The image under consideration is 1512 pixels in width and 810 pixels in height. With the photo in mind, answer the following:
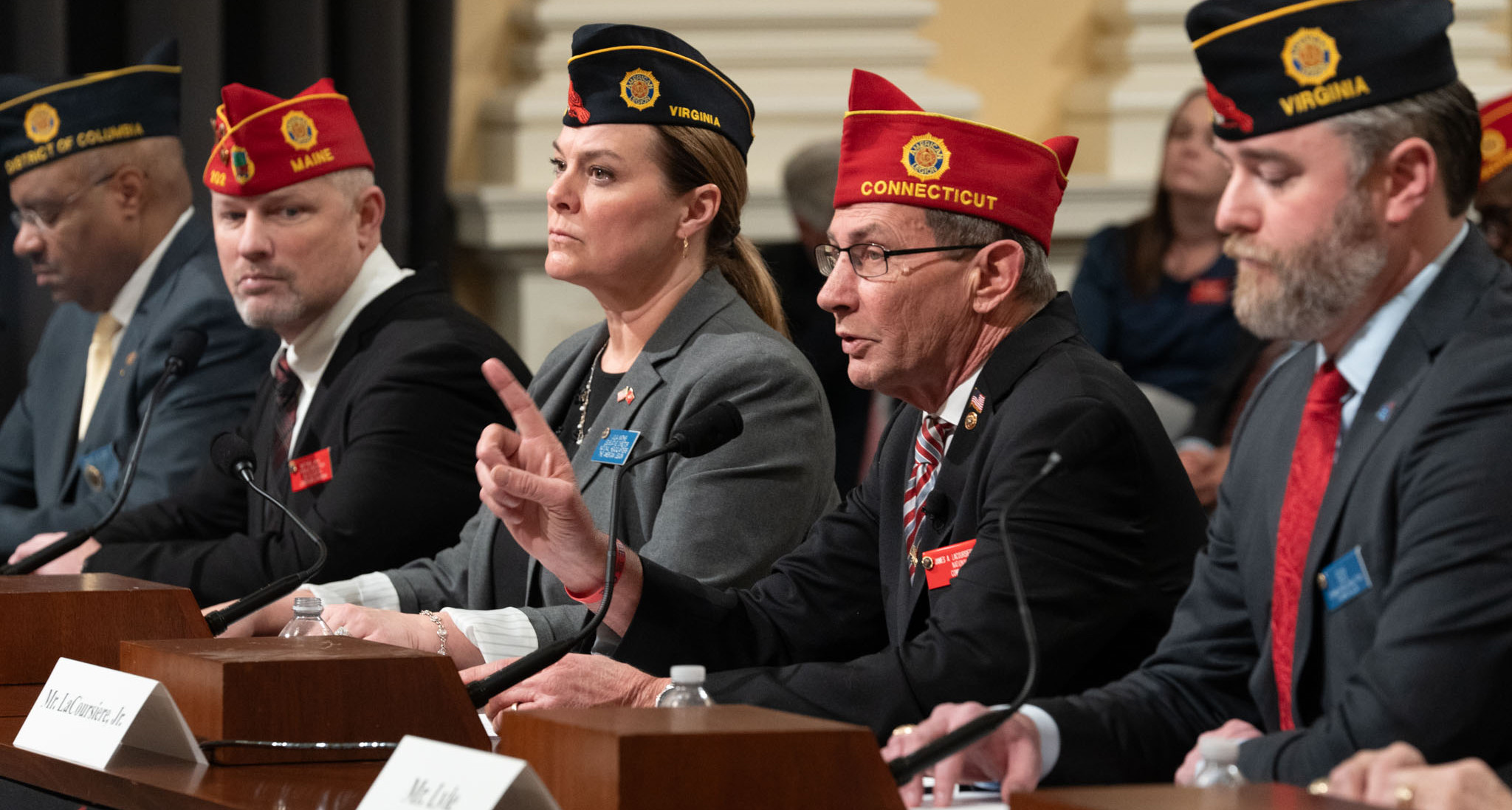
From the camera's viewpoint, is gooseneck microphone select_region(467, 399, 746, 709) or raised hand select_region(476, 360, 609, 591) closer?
gooseneck microphone select_region(467, 399, 746, 709)

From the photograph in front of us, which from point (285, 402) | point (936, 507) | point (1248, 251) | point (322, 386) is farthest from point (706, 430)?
point (285, 402)

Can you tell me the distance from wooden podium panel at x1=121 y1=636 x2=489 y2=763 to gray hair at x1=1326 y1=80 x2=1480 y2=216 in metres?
0.94

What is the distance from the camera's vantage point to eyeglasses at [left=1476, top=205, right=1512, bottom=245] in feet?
11.1

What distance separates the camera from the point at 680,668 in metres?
1.66

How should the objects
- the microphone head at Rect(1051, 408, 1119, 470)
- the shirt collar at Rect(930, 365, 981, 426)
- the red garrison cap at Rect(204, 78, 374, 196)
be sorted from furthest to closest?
the red garrison cap at Rect(204, 78, 374, 196)
the shirt collar at Rect(930, 365, 981, 426)
the microphone head at Rect(1051, 408, 1119, 470)

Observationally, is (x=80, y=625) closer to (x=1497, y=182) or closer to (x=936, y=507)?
(x=936, y=507)

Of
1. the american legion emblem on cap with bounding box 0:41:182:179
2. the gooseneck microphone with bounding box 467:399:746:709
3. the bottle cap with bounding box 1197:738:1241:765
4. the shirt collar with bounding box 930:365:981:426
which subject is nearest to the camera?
the bottle cap with bounding box 1197:738:1241:765

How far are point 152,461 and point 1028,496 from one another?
2142 mm

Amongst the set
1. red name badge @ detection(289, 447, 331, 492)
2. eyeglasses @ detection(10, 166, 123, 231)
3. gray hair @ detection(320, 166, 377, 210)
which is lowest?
red name badge @ detection(289, 447, 331, 492)

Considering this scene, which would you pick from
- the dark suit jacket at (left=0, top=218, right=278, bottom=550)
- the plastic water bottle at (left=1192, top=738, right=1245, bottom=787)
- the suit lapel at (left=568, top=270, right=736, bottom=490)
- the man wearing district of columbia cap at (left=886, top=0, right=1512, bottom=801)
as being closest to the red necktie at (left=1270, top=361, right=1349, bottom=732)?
the man wearing district of columbia cap at (left=886, top=0, right=1512, bottom=801)

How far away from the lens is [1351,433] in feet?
5.46

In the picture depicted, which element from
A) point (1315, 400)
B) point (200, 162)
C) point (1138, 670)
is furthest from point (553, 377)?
point (200, 162)

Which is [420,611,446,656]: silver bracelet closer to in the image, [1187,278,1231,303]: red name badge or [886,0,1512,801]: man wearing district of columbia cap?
[886,0,1512,801]: man wearing district of columbia cap

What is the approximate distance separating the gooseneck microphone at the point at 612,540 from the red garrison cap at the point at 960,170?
38cm
